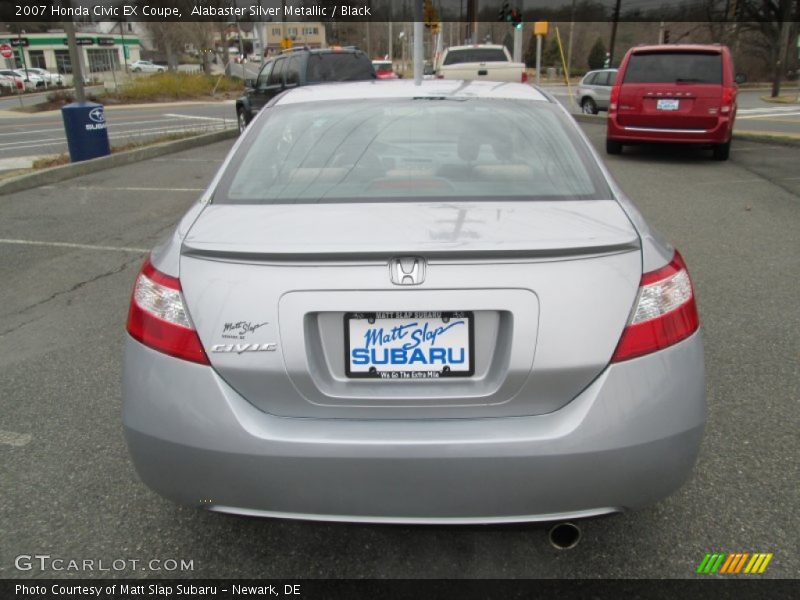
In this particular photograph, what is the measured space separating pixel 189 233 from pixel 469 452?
3.67 feet

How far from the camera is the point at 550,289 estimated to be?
1.88 metres

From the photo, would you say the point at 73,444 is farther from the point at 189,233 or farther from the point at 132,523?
the point at 189,233

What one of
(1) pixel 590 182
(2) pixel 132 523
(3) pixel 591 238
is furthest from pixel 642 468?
(2) pixel 132 523

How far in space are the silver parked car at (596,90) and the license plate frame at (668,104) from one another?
36.4ft

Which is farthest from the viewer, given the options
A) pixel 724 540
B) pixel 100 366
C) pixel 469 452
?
pixel 100 366

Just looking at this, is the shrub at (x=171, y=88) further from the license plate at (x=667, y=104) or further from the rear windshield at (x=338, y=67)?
the license plate at (x=667, y=104)

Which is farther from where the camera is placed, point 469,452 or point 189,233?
point 189,233

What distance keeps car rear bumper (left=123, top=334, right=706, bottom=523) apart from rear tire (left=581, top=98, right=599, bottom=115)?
22279mm

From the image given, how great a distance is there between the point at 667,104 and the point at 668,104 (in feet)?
0.05

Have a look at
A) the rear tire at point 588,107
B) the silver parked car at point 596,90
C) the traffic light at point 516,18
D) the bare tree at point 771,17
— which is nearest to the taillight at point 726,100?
the silver parked car at point 596,90

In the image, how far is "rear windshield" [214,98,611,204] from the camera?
2484 millimetres

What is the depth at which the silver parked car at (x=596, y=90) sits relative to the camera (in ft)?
72.1

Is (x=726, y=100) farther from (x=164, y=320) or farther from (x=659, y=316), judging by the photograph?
(x=164, y=320)

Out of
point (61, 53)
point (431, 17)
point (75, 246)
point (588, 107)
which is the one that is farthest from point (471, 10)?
point (61, 53)
